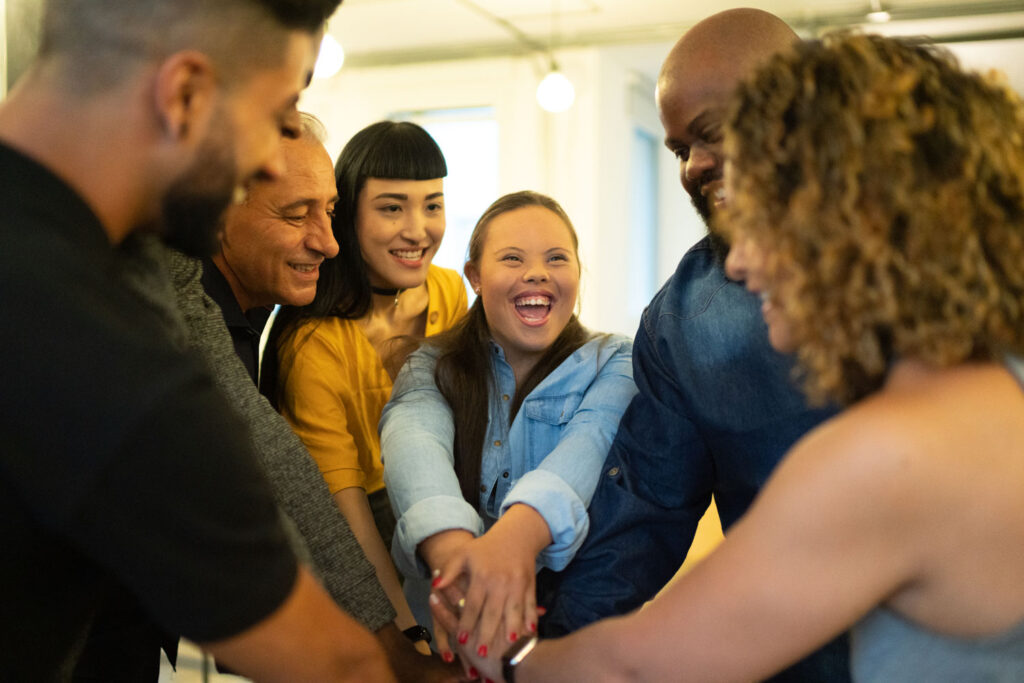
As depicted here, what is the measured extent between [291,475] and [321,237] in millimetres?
641

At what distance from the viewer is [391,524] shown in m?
1.86

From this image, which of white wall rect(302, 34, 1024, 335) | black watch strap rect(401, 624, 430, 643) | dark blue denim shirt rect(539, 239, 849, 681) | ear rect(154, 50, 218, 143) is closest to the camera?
ear rect(154, 50, 218, 143)

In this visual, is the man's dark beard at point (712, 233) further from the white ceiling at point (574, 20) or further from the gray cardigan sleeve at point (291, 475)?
the white ceiling at point (574, 20)

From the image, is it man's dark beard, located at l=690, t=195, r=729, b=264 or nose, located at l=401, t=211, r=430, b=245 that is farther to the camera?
nose, located at l=401, t=211, r=430, b=245

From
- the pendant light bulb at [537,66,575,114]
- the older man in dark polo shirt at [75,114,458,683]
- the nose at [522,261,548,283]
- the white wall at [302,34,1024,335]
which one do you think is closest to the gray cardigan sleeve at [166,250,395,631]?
the older man in dark polo shirt at [75,114,458,683]

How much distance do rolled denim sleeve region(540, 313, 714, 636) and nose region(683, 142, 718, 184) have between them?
0.25 metres

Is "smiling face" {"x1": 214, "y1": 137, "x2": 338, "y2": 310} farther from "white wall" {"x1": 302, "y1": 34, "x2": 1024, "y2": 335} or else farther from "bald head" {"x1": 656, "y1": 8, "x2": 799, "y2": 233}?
"white wall" {"x1": 302, "y1": 34, "x2": 1024, "y2": 335}

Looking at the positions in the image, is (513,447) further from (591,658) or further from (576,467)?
(591,658)

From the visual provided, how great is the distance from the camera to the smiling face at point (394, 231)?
6.78 feet

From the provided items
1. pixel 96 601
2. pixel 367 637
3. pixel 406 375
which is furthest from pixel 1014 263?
pixel 406 375

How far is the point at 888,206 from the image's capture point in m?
0.81

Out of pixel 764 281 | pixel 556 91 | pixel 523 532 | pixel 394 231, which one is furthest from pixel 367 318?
pixel 556 91

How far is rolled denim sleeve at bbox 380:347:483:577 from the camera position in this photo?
141cm

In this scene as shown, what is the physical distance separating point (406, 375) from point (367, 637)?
78 cm
